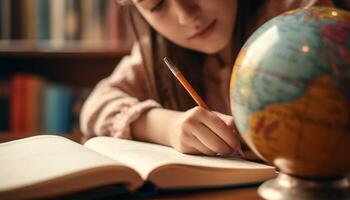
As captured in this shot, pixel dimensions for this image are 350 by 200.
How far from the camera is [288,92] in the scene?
605 mm

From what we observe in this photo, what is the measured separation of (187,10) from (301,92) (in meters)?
0.51

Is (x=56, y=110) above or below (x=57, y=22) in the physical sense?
below

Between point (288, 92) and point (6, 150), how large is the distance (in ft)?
1.61

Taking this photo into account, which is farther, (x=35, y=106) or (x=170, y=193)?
(x=35, y=106)

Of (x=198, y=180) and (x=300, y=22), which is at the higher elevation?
(x=300, y=22)

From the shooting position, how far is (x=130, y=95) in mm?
1328

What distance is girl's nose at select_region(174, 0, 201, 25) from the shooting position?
3.50 feet

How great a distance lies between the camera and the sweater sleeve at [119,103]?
3.61 ft

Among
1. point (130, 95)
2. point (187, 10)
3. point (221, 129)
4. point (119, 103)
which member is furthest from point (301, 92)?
point (130, 95)

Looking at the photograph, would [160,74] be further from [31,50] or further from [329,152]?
[31,50]

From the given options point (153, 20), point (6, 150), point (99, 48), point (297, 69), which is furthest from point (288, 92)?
point (99, 48)

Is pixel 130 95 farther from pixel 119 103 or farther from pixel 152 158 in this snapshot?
pixel 152 158

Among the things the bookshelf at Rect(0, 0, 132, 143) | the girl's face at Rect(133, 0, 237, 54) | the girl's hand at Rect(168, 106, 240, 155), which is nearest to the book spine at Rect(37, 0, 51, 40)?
the bookshelf at Rect(0, 0, 132, 143)

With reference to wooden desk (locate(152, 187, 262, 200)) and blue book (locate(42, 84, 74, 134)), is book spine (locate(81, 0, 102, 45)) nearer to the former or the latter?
blue book (locate(42, 84, 74, 134))
